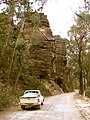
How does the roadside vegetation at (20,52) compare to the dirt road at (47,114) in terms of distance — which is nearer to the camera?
the dirt road at (47,114)

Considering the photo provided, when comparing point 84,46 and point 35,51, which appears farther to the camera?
point 35,51

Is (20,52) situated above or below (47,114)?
above

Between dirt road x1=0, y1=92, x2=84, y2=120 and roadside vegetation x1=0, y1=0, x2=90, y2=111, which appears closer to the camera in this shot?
dirt road x1=0, y1=92, x2=84, y2=120

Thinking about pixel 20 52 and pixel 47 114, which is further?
pixel 20 52

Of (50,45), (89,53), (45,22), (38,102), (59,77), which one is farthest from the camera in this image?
(59,77)

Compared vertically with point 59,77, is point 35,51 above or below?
above

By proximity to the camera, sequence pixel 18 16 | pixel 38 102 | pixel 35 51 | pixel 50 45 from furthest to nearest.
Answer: pixel 50 45, pixel 35 51, pixel 18 16, pixel 38 102

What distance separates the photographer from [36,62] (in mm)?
61344

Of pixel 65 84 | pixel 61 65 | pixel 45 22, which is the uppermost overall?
pixel 45 22

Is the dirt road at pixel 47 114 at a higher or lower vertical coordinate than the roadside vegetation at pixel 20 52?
lower

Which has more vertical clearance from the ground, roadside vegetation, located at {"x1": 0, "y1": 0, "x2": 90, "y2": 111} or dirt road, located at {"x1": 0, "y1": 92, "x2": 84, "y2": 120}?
roadside vegetation, located at {"x1": 0, "y1": 0, "x2": 90, "y2": 111}

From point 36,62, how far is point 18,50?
2058cm

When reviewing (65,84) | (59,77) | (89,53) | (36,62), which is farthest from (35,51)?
(65,84)

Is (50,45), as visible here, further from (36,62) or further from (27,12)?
(27,12)
